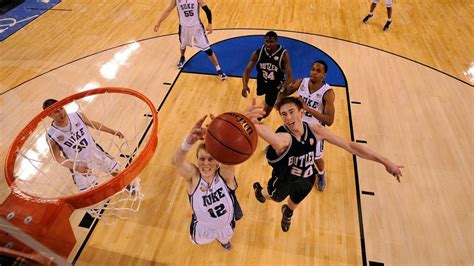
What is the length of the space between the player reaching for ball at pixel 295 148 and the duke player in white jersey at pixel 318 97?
49 centimetres

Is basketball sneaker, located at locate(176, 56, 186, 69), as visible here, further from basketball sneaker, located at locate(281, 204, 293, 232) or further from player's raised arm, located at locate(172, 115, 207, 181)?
player's raised arm, located at locate(172, 115, 207, 181)

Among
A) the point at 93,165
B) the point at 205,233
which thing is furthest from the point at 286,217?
the point at 93,165

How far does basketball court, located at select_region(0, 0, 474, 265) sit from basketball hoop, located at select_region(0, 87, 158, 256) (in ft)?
0.21

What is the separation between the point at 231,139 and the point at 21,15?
26.7ft

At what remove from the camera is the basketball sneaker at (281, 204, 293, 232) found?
11.1 feet

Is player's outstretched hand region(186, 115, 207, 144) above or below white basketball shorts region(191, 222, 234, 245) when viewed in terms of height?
above

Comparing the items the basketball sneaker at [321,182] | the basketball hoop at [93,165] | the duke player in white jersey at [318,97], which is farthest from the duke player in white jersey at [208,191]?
the basketball sneaker at [321,182]

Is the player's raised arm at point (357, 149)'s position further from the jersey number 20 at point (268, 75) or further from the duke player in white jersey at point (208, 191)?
the jersey number 20 at point (268, 75)

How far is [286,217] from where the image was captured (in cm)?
343

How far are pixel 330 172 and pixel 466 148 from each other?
194cm

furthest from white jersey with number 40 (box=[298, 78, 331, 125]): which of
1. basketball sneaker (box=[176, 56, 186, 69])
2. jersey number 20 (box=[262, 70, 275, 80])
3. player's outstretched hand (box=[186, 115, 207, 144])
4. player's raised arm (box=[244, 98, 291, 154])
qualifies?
basketball sneaker (box=[176, 56, 186, 69])

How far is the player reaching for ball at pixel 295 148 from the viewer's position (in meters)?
2.65

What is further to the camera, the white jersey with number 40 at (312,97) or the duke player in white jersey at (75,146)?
the white jersey with number 40 at (312,97)

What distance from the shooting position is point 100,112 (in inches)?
200
